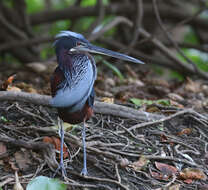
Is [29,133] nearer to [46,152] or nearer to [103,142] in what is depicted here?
[46,152]

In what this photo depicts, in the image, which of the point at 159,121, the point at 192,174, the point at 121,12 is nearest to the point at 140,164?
the point at 192,174

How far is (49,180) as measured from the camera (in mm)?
2146

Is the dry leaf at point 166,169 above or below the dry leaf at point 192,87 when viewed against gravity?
above

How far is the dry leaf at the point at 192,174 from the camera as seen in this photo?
8.39ft

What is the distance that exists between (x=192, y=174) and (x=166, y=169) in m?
0.18

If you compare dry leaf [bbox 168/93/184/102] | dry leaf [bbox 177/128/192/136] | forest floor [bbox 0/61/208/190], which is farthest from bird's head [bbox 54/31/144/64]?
dry leaf [bbox 168/93/184/102]

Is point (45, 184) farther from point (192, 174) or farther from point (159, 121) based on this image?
point (159, 121)

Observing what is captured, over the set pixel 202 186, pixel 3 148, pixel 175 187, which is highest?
pixel 3 148

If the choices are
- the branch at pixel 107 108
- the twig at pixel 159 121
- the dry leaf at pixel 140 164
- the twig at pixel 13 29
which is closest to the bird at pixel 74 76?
the dry leaf at pixel 140 164

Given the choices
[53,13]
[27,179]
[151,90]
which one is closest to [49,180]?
[27,179]

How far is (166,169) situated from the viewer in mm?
2598

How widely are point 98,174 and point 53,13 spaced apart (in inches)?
176

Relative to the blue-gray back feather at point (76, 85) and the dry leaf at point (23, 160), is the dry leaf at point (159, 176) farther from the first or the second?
the dry leaf at point (23, 160)

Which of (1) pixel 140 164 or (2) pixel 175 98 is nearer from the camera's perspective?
(1) pixel 140 164
